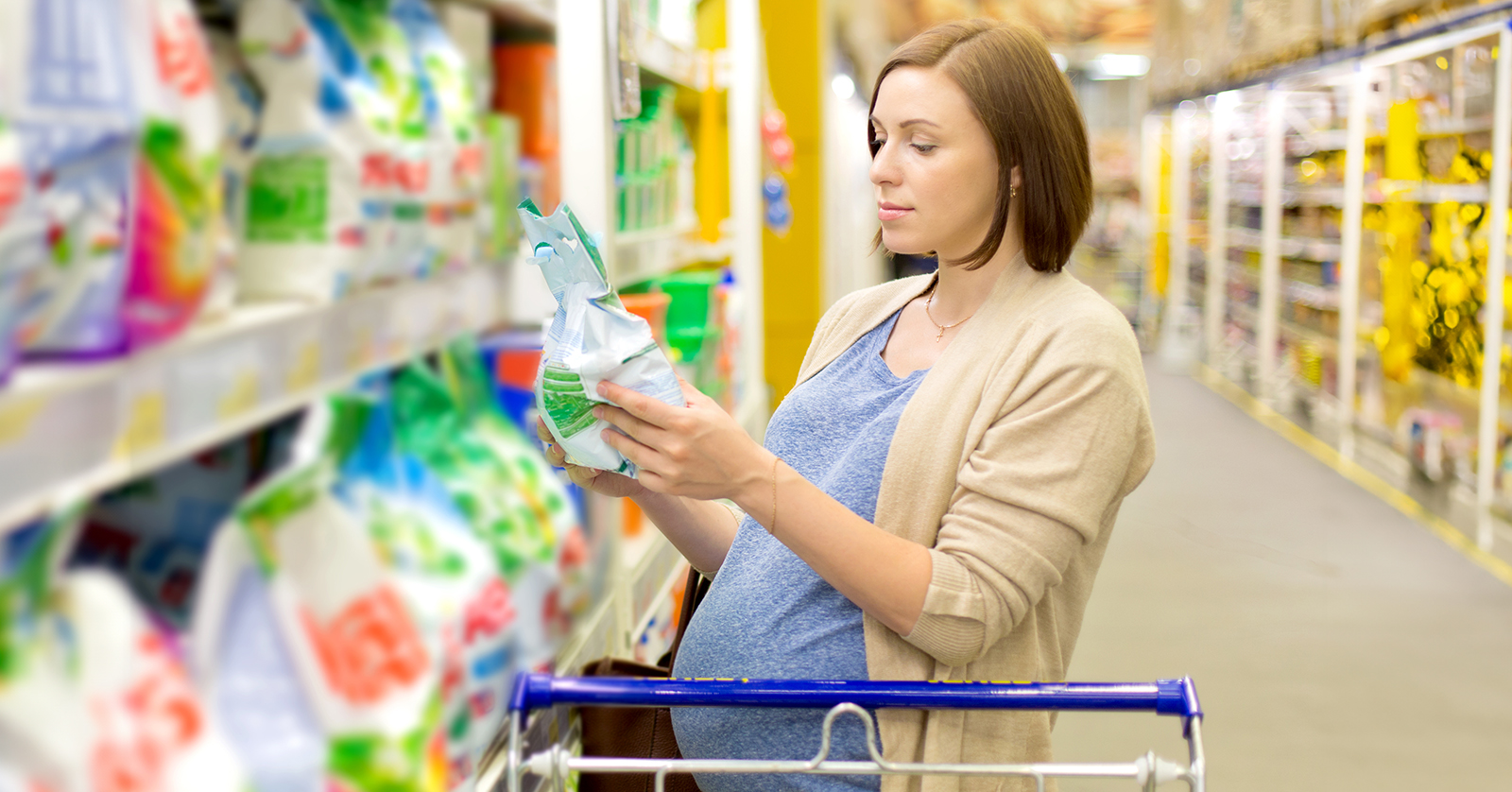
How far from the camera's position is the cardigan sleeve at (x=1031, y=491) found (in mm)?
1310

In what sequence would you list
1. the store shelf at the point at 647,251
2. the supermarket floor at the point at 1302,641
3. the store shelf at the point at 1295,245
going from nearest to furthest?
the store shelf at the point at 647,251, the supermarket floor at the point at 1302,641, the store shelf at the point at 1295,245

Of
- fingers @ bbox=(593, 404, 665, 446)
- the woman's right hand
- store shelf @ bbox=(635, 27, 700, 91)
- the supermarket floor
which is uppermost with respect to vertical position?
store shelf @ bbox=(635, 27, 700, 91)

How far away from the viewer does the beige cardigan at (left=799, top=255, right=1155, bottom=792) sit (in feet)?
4.31

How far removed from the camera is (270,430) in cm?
116

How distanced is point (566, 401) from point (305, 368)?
0.83 feet

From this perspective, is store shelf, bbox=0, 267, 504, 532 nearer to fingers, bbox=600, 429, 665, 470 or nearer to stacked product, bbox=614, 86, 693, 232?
fingers, bbox=600, 429, 665, 470

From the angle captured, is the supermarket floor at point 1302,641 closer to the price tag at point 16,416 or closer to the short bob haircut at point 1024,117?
the short bob haircut at point 1024,117

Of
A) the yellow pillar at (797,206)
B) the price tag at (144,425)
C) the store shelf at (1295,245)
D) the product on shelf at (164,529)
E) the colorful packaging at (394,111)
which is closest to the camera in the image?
the price tag at (144,425)

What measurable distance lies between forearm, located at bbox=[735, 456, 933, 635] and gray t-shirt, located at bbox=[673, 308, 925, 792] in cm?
12

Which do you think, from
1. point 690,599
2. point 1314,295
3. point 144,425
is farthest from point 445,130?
point 1314,295

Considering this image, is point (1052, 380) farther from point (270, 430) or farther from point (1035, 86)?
point (270, 430)

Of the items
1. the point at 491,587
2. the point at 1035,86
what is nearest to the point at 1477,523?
the point at 1035,86

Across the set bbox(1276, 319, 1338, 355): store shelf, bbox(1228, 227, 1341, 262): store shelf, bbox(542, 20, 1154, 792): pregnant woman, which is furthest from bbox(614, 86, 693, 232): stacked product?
bbox(1228, 227, 1341, 262): store shelf

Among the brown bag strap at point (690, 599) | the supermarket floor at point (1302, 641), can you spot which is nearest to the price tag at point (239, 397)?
the brown bag strap at point (690, 599)
